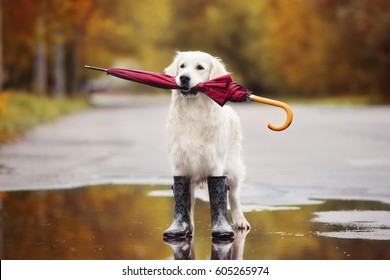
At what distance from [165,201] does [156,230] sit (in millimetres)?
2503

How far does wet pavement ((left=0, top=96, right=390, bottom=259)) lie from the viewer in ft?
29.3

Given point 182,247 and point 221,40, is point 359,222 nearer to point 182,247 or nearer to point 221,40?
point 182,247

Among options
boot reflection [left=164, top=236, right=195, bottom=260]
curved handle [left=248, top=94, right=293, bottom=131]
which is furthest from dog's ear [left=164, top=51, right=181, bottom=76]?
boot reflection [left=164, top=236, right=195, bottom=260]

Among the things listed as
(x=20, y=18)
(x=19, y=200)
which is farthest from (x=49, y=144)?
(x=20, y=18)

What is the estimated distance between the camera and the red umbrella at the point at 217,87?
9.33 meters

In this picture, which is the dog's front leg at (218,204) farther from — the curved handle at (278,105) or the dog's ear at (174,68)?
the dog's ear at (174,68)

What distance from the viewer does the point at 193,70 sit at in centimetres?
942

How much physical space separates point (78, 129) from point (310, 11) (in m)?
39.2

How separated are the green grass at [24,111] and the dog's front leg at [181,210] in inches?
569

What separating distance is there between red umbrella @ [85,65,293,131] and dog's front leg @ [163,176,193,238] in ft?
2.66

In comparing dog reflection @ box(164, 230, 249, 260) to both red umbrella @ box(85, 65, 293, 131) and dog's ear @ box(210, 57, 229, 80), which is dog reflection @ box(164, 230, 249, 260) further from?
dog's ear @ box(210, 57, 229, 80)

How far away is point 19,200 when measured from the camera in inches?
508
